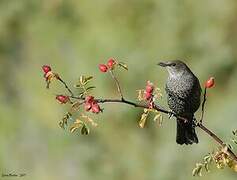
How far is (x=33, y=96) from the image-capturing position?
707 inches

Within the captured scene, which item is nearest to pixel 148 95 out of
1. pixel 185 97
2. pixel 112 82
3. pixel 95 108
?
pixel 95 108

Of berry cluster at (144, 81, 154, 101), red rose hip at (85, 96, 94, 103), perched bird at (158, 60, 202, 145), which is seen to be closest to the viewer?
red rose hip at (85, 96, 94, 103)

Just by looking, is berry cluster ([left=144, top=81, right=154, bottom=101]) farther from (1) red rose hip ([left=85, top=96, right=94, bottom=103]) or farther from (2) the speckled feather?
(2) the speckled feather

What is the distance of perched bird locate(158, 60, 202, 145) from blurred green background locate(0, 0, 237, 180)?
872 cm

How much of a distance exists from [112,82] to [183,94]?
10412 mm

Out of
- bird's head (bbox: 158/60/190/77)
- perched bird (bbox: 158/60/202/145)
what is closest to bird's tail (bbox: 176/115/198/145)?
perched bird (bbox: 158/60/202/145)

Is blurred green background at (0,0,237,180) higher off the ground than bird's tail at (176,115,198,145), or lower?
higher

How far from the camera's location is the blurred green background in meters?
16.5

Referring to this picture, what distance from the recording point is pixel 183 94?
262 inches

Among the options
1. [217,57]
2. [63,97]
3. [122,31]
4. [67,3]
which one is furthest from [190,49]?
[63,97]

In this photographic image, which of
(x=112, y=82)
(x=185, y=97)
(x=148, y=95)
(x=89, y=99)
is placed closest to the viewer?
(x=89, y=99)

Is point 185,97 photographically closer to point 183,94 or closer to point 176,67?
point 183,94

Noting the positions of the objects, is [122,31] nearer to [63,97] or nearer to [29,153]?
[29,153]

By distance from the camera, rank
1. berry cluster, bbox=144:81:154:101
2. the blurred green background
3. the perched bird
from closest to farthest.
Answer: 1. berry cluster, bbox=144:81:154:101
2. the perched bird
3. the blurred green background
